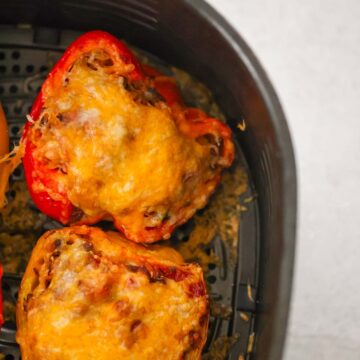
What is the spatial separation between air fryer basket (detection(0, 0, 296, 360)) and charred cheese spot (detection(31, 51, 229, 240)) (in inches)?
4.1

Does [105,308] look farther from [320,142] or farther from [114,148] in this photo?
[320,142]

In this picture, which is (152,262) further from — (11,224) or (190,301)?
(11,224)

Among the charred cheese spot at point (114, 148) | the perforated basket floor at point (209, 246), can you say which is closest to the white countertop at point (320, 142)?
the perforated basket floor at point (209, 246)

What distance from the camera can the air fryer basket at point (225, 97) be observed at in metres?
0.81

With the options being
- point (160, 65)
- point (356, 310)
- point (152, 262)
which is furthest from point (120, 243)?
point (356, 310)

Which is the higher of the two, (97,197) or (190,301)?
(97,197)

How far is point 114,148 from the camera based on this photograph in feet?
2.78

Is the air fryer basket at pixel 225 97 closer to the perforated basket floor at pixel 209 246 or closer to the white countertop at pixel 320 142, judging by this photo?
the perforated basket floor at pixel 209 246

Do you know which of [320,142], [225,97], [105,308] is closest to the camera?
[105,308]

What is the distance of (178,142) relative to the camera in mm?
880

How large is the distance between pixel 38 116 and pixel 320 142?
0.52 meters

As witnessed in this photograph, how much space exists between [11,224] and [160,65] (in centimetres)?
34

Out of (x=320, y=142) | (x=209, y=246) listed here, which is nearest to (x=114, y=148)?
(x=209, y=246)

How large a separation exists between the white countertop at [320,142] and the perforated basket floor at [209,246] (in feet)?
0.64
